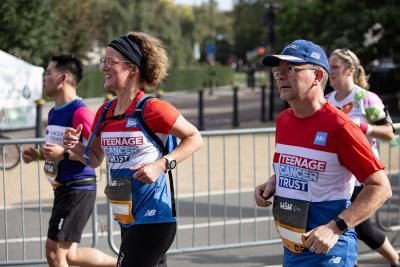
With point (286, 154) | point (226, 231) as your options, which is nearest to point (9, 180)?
point (226, 231)

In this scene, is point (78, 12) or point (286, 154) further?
point (78, 12)

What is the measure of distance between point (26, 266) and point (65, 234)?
1.65 metres

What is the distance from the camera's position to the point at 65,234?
5.14 m

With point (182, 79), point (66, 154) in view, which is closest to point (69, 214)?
point (66, 154)

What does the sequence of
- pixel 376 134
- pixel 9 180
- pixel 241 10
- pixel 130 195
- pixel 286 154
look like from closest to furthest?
pixel 286 154, pixel 130 195, pixel 376 134, pixel 9 180, pixel 241 10

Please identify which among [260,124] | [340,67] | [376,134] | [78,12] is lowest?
[260,124]

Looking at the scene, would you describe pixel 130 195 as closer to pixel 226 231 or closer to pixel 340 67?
pixel 340 67

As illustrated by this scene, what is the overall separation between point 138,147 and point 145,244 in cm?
54

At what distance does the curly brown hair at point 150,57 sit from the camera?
4129mm

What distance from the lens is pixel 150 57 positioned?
13.6ft

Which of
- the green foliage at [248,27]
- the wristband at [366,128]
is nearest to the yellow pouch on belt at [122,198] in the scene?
the wristband at [366,128]

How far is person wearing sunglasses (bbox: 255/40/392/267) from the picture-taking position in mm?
3320

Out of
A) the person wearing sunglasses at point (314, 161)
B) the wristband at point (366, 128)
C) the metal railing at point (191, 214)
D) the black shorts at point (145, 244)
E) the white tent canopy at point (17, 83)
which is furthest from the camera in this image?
the white tent canopy at point (17, 83)

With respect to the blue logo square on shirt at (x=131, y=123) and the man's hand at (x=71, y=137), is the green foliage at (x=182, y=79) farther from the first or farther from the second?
the blue logo square on shirt at (x=131, y=123)
